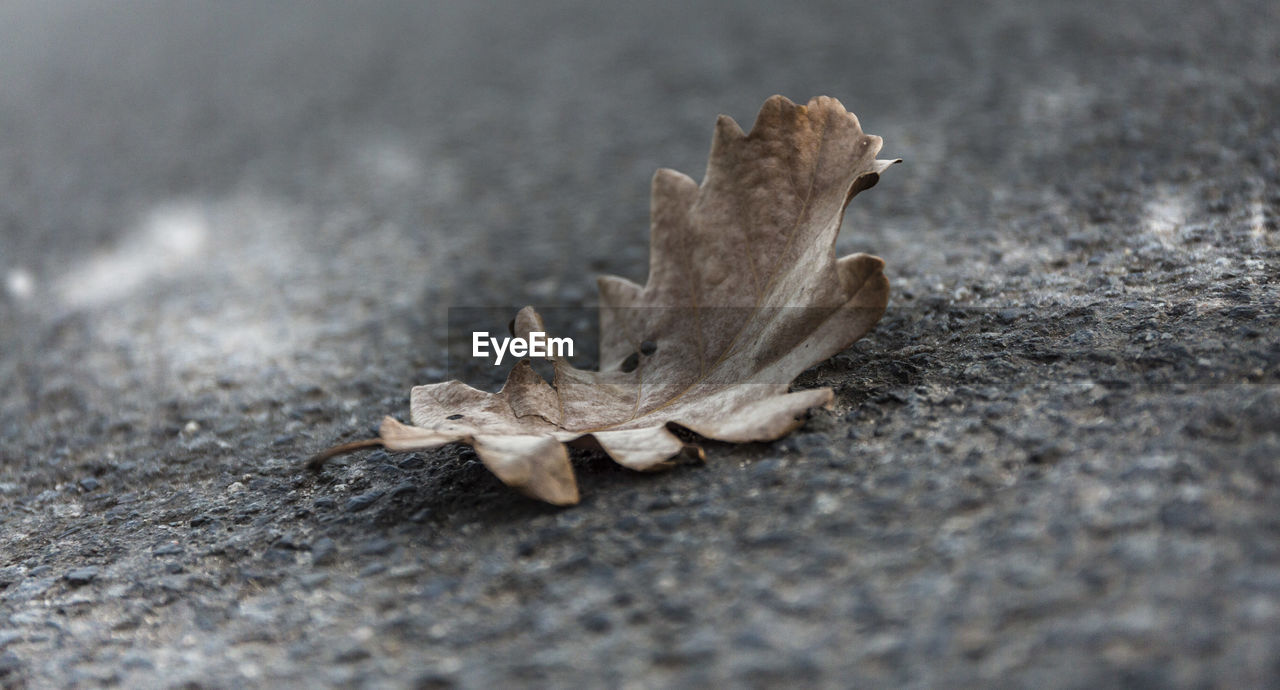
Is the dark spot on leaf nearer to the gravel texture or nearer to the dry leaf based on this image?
the dry leaf

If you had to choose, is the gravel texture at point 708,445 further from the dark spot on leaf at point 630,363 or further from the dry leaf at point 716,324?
the dark spot on leaf at point 630,363

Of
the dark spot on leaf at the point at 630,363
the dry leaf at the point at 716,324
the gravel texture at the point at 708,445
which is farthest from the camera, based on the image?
the dark spot on leaf at the point at 630,363

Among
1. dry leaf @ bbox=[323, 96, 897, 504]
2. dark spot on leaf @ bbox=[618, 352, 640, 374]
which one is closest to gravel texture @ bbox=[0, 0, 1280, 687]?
dry leaf @ bbox=[323, 96, 897, 504]

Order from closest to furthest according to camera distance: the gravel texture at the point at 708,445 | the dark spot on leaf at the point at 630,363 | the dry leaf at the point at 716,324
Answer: the gravel texture at the point at 708,445 → the dry leaf at the point at 716,324 → the dark spot on leaf at the point at 630,363

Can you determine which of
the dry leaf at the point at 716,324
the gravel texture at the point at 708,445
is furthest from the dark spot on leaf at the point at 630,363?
the gravel texture at the point at 708,445

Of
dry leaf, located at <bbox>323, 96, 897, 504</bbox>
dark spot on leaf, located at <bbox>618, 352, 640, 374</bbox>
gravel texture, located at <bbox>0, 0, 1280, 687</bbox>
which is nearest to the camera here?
gravel texture, located at <bbox>0, 0, 1280, 687</bbox>
